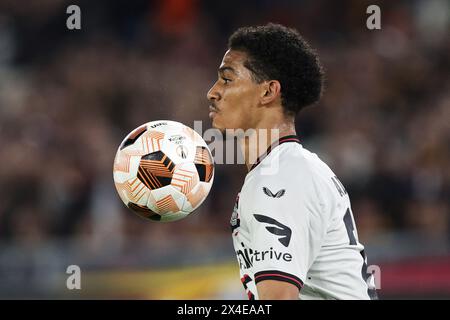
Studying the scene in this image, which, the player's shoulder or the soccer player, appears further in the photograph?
the player's shoulder

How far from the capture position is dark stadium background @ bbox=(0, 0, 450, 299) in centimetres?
964

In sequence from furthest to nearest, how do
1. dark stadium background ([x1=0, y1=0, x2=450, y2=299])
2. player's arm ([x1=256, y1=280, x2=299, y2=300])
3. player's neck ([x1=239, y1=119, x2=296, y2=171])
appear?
dark stadium background ([x1=0, y1=0, x2=450, y2=299]) < player's neck ([x1=239, y1=119, x2=296, y2=171]) < player's arm ([x1=256, y1=280, x2=299, y2=300])

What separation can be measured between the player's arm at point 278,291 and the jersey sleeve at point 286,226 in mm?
22

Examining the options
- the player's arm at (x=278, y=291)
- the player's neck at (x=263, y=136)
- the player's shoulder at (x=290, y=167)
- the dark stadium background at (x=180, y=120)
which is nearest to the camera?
the player's arm at (x=278, y=291)

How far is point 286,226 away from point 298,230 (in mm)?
60

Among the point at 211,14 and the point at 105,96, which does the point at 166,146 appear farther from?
the point at 211,14

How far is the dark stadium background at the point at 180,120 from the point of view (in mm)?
9641

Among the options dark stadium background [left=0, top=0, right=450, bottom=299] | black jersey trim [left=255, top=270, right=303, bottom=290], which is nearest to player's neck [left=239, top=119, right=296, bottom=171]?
black jersey trim [left=255, top=270, right=303, bottom=290]

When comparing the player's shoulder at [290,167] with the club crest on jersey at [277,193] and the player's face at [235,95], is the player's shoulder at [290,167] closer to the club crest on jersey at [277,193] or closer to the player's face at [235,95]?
the club crest on jersey at [277,193]

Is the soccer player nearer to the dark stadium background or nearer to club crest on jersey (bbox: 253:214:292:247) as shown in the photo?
club crest on jersey (bbox: 253:214:292:247)

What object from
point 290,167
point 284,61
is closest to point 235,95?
point 284,61

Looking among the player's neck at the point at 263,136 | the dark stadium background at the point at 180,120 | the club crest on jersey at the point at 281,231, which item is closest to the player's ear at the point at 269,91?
Answer: the player's neck at the point at 263,136

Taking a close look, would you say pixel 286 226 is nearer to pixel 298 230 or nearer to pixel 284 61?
pixel 298 230

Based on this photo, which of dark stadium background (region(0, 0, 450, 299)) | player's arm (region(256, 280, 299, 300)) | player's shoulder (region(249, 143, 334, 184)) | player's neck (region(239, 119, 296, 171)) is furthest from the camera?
dark stadium background (region(0, 0, 450, 299))
